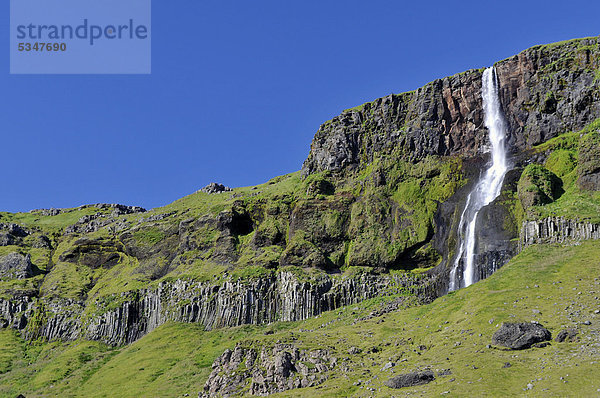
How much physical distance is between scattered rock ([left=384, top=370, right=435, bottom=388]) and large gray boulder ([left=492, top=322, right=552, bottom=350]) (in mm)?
10355

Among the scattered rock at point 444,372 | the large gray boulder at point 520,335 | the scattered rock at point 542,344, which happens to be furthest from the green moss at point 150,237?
the scattered rock at point 542,344

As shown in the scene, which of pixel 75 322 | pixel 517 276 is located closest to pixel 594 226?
pixel 517 276

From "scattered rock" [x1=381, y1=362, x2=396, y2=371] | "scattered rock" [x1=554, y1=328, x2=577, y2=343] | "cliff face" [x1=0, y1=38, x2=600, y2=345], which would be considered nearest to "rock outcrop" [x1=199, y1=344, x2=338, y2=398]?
"scattered rock" [x1=381, y1=362, x2=396, y2=371]

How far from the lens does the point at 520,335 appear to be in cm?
6619

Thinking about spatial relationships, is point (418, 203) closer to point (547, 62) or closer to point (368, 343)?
point (547, 62)

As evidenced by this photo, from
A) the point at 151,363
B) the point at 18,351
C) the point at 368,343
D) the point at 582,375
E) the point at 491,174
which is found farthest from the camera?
the point at 18,351

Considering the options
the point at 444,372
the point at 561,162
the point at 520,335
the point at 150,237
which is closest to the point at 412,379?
the point at 444,372

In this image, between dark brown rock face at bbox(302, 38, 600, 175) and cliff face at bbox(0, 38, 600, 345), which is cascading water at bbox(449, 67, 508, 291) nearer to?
dark brown rock face at bbox(302, 38, 600, 175)

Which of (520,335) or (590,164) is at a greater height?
(590,164)

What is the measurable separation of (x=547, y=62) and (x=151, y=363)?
421 feet

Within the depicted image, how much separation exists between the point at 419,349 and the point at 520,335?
16.7 metres

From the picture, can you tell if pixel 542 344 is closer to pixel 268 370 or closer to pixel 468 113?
pixel 268 370

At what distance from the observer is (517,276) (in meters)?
92.5

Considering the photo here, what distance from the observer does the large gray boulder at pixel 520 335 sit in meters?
64.7
